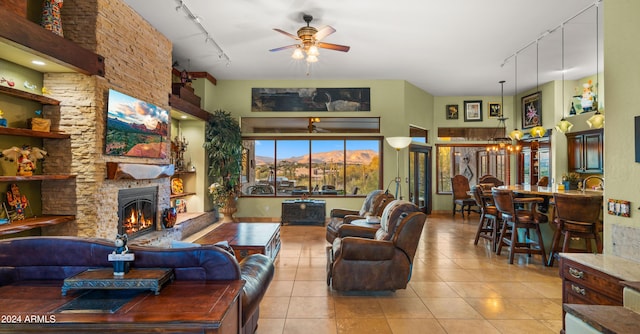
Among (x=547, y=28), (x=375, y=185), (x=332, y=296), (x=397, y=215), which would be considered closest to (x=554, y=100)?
(x=547, y=28)

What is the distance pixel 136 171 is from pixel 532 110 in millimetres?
9484

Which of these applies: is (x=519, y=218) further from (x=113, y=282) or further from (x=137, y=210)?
(x=137, y=210)

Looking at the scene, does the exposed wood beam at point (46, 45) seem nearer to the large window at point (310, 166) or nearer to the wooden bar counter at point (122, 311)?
the wooden bar counter at point (122, 311)

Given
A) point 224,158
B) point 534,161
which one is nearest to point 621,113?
point 224,158

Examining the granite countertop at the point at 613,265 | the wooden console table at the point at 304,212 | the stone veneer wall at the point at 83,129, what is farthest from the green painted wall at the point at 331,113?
the granite countertop at the point at 613,265

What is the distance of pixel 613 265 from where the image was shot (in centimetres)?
231

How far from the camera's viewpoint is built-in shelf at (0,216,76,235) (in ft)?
10.2

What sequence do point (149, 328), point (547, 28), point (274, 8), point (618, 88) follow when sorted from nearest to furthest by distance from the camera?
1. point (149, 328)
2. point (618, 88)
3. point (274, 8)
4. point (547, 28)

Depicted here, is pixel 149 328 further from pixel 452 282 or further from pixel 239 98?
pixel 239 98

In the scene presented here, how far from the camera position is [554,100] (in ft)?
25.5

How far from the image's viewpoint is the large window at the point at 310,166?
814cm

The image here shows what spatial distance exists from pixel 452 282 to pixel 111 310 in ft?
11.8

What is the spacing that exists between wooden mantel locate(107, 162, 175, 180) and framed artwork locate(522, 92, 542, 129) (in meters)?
8.98

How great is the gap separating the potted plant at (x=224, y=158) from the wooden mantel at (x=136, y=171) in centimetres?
179
